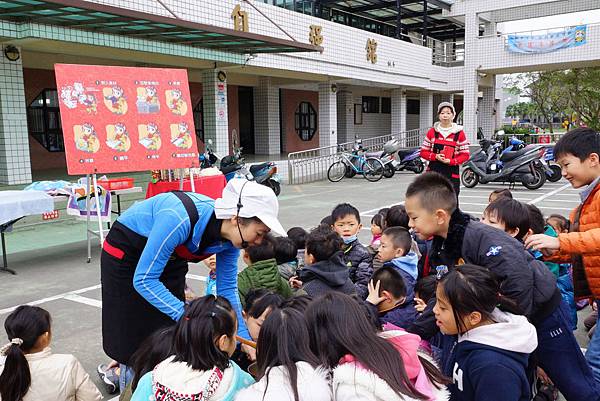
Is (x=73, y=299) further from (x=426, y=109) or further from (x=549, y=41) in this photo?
(x=426, y=109)

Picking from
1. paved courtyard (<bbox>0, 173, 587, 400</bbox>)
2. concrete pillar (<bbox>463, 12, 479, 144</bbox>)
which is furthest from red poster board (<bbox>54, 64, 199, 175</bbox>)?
concrete pillar (<bbox>463, 12, 479, 144</bbox>)

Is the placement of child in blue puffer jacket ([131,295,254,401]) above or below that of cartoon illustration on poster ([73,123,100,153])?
below

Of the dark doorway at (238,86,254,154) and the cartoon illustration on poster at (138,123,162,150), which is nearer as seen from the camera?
the cartoon illustration on poster at (138,123,162,150)

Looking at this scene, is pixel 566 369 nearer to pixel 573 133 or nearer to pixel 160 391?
pixel 573 133

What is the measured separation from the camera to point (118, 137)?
18.7 ft

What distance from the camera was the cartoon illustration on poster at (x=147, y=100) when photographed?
5844mm

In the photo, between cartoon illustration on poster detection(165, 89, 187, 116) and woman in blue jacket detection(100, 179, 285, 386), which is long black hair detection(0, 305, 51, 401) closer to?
woman in blue jacket detection(100, 179, 285, 386)

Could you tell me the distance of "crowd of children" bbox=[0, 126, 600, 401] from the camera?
1.67m

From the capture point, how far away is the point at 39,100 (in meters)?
12.4

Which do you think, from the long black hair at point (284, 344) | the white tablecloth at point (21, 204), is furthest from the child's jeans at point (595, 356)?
the white tablecloth at point (21, 204)

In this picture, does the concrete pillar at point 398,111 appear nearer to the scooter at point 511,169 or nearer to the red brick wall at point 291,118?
the red brick wall at point 291,118

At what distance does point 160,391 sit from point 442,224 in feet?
4.26

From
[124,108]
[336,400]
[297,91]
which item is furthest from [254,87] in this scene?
[336,400]

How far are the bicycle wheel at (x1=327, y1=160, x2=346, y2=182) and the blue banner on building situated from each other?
9220 mm
